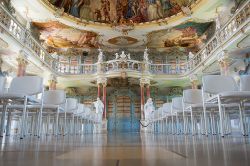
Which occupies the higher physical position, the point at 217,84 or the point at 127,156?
the point at 217,84

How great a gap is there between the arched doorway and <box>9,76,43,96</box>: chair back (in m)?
15.9

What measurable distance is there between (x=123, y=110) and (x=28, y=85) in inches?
646

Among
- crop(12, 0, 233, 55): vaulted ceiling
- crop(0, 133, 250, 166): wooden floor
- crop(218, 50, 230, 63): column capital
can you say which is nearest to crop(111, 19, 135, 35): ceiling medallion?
crop(12, 0, 233, 55): vaulted ceiling

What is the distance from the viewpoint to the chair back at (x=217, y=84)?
4.49 meters

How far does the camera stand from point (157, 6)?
18531 mm

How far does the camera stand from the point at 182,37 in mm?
19406

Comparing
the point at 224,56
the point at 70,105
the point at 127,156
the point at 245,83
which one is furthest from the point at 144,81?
the point at 127,156

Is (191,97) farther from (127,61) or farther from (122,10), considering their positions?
(122,10)

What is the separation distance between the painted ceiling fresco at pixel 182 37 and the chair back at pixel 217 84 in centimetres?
1364

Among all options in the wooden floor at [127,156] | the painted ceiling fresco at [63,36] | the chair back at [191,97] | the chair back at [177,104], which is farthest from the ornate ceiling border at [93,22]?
the wooden floor at [127,156]

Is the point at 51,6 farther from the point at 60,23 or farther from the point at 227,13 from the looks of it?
the point at 227,13

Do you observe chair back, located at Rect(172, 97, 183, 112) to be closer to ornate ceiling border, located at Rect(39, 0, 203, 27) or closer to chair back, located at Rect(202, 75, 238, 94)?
chair back, located at Rect(202, 75, 238, 94)

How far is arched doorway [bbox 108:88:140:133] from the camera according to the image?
793 inches

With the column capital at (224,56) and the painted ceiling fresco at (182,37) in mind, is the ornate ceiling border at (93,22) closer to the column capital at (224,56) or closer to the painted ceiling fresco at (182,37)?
the painted ceiling fresco at (182,37)
